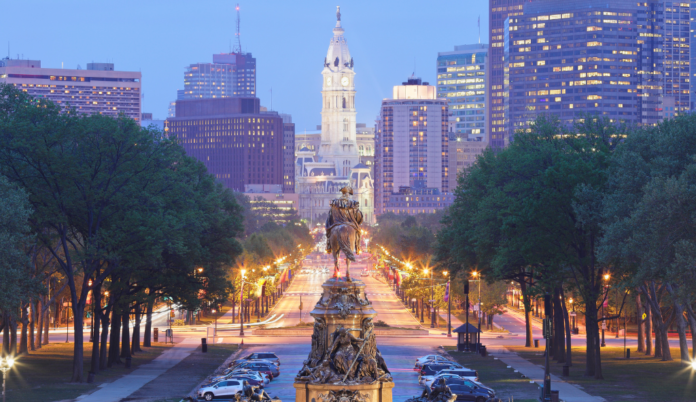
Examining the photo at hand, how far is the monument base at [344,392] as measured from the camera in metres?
25.2

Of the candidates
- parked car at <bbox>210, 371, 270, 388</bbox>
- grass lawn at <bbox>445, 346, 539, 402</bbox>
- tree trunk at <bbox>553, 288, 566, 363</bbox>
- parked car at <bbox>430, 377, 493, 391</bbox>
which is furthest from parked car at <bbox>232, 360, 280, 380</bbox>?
tree trunk at <bbox>553, 288, 566, 363</bbox>

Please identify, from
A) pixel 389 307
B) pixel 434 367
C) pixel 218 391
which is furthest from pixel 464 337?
pixel 389 307

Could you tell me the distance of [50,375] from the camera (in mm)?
60250

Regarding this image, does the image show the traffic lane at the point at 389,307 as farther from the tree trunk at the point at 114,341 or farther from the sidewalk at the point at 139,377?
the tree trunk at the point at 114,341

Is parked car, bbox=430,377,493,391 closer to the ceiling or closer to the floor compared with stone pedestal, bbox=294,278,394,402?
closer to the floor

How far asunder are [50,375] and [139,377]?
18.5 feet

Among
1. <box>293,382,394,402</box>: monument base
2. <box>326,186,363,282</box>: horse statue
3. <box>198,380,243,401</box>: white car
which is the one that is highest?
<box>326,186,363,282</box>: horse statue

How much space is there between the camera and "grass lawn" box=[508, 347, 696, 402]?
Result: 2016 inches

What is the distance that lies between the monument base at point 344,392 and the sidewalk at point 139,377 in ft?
88.3

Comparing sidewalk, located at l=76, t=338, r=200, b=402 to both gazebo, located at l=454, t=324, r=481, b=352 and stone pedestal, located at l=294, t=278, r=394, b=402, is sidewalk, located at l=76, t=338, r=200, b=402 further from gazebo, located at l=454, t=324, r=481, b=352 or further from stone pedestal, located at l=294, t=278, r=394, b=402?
stone pedestal, located at l=294, t=278, r=394, b=402

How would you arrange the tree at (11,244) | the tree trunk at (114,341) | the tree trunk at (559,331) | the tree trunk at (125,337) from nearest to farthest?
the tree at (11,244) < the tree trunk at (114,341) < the tree trunk at (125,337) < the tree trunk at (559,331)

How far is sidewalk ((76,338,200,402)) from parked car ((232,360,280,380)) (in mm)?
6076

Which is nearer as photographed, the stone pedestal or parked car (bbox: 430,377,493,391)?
the stone pedestal

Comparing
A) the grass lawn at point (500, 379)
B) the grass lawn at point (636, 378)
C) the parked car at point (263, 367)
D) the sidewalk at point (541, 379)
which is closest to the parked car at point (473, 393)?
the grass lawn at point (500, 379)
